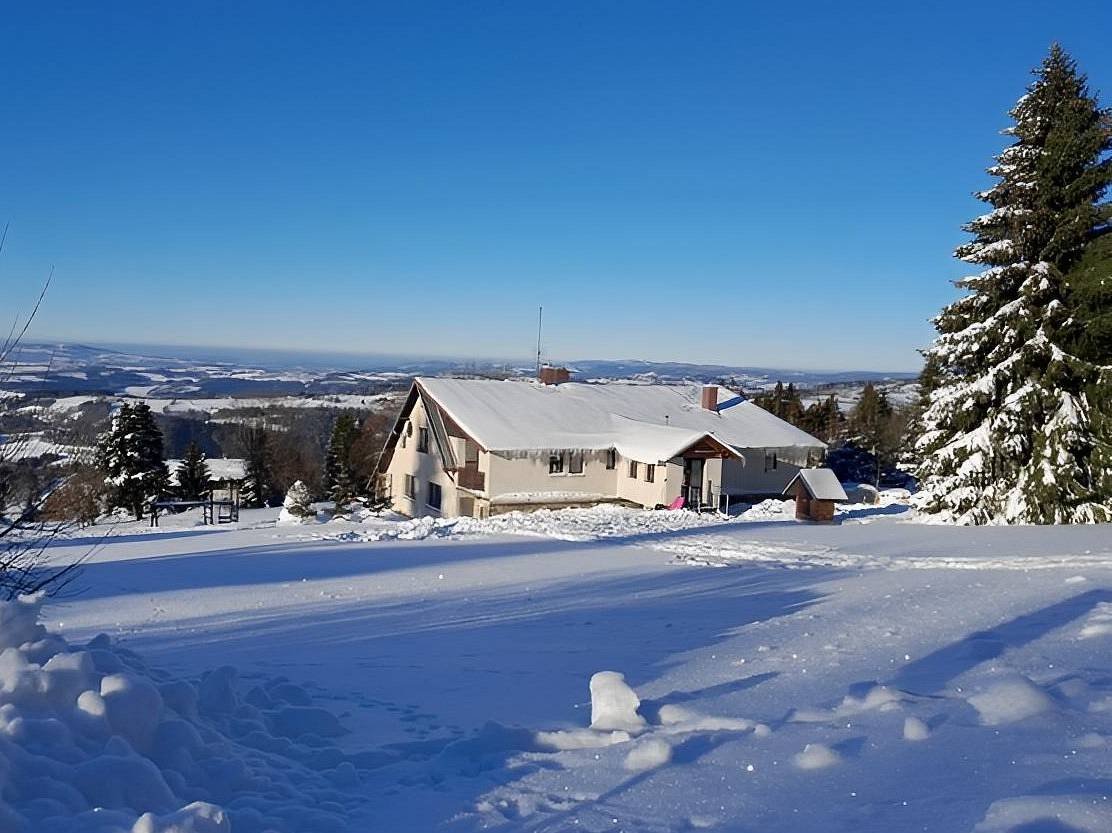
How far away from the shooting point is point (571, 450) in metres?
32.9

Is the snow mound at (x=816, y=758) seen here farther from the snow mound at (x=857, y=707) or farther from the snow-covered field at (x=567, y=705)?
the snow mound at (x=857, y=707)

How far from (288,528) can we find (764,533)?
1256 centimetres

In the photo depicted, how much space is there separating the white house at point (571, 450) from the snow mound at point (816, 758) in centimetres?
2652

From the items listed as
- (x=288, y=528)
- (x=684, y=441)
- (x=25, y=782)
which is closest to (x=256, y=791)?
(x=25, y=782)

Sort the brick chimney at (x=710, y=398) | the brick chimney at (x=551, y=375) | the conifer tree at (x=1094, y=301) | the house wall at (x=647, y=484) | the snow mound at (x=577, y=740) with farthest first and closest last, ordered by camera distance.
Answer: the brick chimney at (x=551, y=375) → the brick chimney at (x=710, y=398) → the house wall at (x=647, y=484) → the conifer tree at (x=1094, y=301) → the snow mound at (x=577, y=740)

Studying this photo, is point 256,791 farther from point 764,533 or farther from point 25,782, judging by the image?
point 764,533

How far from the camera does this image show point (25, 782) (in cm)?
373

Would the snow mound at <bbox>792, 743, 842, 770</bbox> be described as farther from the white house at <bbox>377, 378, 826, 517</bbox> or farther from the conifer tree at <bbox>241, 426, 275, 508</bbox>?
the conifer tree at <bbox>241, 426, 275, 508</bbox>

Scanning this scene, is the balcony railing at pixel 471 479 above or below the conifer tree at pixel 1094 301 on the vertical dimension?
below

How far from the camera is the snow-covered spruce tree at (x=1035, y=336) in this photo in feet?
65.8

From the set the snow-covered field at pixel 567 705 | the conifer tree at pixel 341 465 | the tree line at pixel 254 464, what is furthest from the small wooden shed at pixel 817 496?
the conifer tree at pixel 341 465

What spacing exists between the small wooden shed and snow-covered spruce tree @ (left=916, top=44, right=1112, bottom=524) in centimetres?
357

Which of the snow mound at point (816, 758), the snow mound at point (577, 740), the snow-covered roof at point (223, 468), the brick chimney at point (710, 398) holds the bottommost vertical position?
the snow-covered roof at point (223, 468)

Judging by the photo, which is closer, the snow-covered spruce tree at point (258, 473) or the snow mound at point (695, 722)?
the snow mound at point (695, 722)
